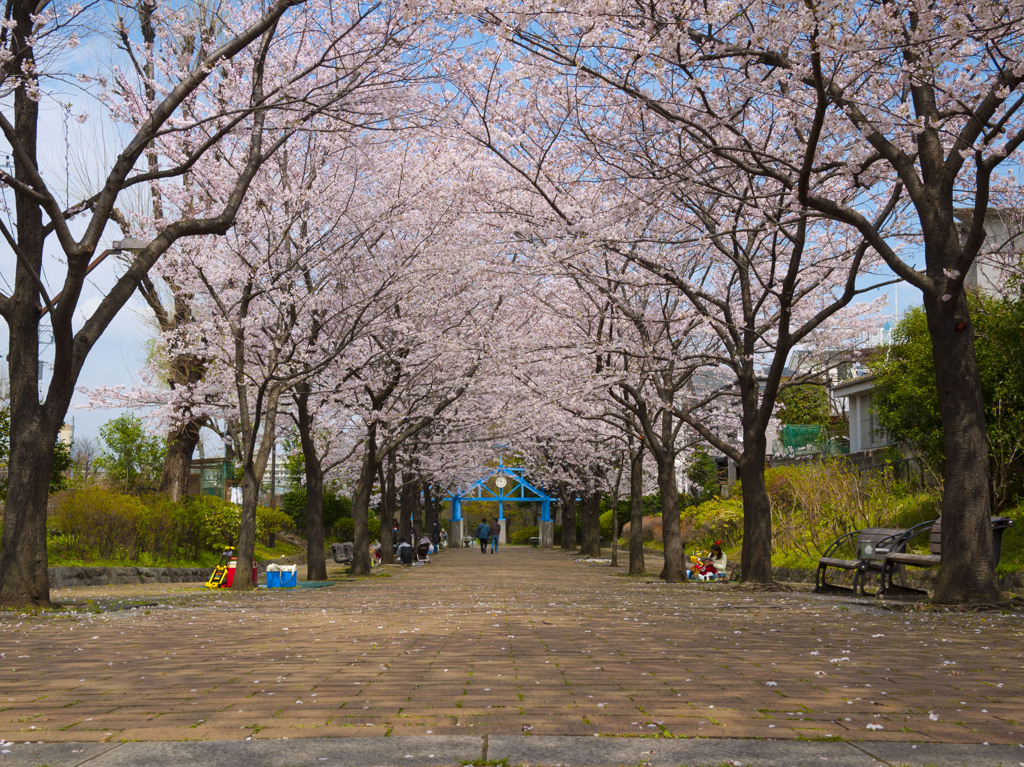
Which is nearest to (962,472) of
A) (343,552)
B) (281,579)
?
(281,579)

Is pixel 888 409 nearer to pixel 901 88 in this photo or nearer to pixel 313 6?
pixel 901 88

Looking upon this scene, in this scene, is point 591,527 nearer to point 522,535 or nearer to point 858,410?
point 858,410

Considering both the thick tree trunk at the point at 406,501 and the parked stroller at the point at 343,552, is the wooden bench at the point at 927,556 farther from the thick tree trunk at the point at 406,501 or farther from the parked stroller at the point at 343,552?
the thick tree trunk at the point at 406,501

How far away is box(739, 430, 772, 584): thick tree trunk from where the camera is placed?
14.9 m

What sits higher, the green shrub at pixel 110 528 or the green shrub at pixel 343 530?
the green shrub at pixel 110 528

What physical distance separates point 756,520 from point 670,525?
475 cm

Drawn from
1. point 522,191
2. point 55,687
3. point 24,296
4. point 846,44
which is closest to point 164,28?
point 24,296

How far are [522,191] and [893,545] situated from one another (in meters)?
9.60

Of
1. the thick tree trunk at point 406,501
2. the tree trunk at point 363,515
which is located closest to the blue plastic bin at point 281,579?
the tree trunk at point 363,515

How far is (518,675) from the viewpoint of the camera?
18.2 ft

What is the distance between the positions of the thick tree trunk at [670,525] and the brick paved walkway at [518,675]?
857 centimetres

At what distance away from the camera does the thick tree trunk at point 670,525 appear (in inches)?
752

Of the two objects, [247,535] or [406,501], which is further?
[406,501]

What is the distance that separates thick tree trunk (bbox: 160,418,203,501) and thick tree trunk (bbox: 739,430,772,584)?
56.1ft
